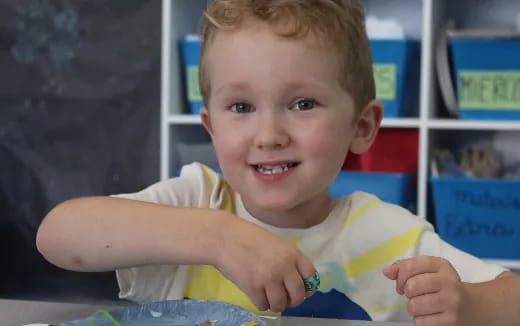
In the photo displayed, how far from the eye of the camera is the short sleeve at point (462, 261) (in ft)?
2.68

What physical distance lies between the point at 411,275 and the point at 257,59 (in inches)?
11.3

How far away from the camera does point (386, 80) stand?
6.55 ft

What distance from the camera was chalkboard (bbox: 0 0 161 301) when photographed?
2268 millimetres

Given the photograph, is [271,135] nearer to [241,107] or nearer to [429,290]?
[241,107]

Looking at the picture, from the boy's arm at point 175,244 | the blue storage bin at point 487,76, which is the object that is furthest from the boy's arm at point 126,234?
the blue storage bin at point 487,76

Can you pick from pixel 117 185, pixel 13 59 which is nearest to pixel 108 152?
pixel 117 185

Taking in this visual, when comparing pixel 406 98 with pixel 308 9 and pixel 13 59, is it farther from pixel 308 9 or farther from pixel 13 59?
pixel 308 9

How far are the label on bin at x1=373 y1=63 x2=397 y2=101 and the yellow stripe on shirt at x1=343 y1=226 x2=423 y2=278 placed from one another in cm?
115

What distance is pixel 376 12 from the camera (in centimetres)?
232

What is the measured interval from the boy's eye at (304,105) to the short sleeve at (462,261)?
0.20m

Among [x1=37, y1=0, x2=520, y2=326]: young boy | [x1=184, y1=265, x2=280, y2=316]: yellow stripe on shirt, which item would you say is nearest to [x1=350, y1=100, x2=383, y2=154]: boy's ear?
[x1=37, y1=0, x2=520, y2=326]: young boy

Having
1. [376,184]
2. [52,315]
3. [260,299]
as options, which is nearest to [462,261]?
[260,299]

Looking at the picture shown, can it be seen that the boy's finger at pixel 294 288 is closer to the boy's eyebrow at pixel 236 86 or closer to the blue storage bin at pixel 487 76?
the boy's eyebrow at pixel 236 86

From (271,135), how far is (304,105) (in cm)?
6
